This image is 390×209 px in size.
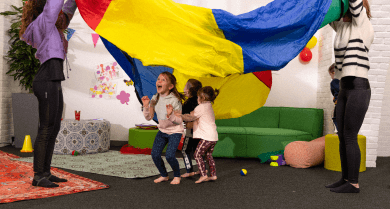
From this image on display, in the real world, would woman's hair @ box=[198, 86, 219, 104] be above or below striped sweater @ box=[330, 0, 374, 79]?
below

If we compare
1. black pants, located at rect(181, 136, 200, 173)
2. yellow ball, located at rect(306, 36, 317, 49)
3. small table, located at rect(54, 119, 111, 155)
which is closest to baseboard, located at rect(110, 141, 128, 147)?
small table, located at rect(54, 119, 111, 155)

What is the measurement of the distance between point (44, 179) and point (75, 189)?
0.82ft

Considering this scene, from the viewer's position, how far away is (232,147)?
4.12 meters

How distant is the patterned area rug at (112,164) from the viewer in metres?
3.10

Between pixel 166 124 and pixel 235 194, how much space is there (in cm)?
84

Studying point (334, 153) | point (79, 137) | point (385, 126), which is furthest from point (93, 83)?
point (385, 126)

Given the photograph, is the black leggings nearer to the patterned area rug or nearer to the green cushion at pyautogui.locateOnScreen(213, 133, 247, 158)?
the patterned area rug

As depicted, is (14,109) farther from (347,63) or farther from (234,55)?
(347,63)

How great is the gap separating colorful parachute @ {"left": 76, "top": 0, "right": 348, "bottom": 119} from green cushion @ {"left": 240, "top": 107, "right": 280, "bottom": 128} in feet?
8.21

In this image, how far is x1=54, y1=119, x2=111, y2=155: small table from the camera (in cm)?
423

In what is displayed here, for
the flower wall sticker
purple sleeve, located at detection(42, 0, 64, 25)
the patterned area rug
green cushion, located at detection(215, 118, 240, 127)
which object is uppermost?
purple sleeve, located at detection(42, 0, 64, 25)

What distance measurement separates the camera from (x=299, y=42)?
2.36 meters

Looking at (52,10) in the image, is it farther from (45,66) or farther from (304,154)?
(304,154)

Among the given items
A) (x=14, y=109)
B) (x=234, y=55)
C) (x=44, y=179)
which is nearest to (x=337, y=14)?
(x=234, y=55)
